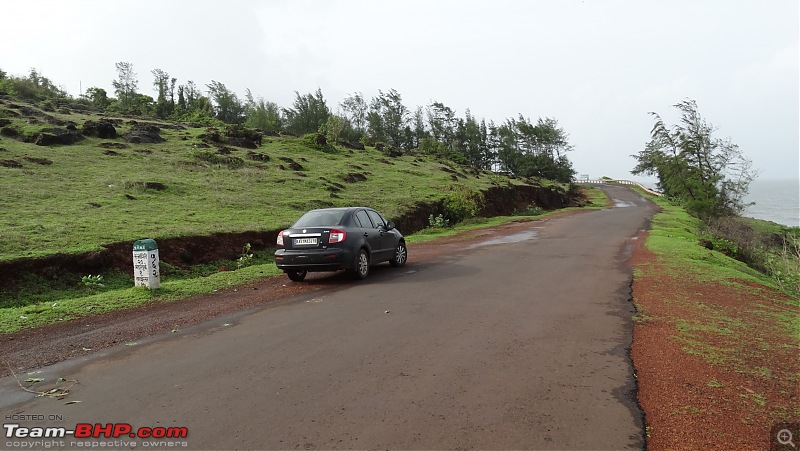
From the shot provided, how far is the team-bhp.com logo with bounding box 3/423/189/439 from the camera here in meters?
3.66

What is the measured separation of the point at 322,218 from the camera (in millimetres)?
10711

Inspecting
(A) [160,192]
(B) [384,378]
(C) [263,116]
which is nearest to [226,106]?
(C) [263,116]

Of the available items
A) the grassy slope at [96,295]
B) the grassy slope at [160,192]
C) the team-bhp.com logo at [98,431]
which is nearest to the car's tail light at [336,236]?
the grassy slope at [96,295]

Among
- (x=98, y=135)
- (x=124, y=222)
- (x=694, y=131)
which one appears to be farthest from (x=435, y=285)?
(x=694, y=131)

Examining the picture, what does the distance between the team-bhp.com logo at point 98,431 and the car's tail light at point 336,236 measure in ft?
21.0

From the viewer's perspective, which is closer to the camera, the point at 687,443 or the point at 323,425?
the point at 687,443

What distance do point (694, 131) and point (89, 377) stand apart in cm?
5030

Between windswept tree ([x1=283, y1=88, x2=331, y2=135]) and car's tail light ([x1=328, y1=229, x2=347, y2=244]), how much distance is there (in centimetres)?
7717

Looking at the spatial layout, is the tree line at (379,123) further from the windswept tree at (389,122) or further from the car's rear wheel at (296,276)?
the car's rear wheel at (296,276)

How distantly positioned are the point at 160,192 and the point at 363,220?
17.2m

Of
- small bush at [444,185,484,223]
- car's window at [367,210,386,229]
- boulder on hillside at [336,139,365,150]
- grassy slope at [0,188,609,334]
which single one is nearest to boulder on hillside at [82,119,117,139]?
boulder on hillside at [336,139,365,150]

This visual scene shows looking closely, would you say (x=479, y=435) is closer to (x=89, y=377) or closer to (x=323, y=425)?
(x=323, y=425)

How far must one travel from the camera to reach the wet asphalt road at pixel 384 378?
3637mm

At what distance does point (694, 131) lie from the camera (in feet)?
145
